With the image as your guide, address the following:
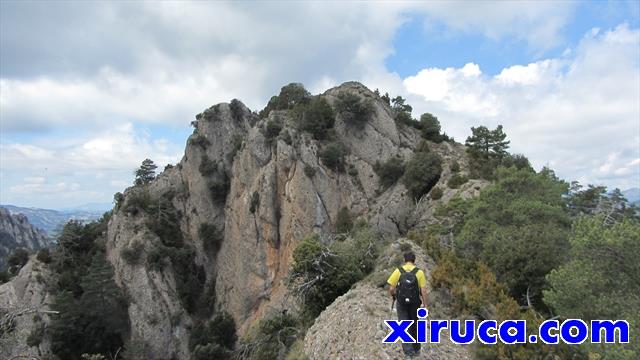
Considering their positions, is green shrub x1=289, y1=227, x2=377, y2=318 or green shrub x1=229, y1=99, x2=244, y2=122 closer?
green shrub x1=289, y1=227, x2=377, y2=318

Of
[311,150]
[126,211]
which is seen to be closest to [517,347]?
[311,150]

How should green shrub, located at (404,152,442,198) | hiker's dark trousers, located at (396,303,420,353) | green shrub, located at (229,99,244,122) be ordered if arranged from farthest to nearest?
green shrub, located at (229,99,244,122) < green shrub, located at (404,152,442,198) < hiker's dark trousers, located at (396,303,420,353)

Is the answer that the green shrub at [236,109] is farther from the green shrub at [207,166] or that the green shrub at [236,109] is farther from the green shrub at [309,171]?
the green shrub at [309,171]

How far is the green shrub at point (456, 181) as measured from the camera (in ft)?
119

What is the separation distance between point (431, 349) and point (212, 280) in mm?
46646

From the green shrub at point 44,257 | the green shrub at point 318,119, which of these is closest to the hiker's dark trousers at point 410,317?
the green shrub at point 318,119

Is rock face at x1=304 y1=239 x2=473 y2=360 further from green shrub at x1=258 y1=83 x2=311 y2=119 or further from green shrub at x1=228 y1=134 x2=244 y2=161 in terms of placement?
green shrub at x1=258 y1=83 x2=311 y2=119

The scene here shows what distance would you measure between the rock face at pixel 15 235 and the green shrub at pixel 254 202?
112889 millimetres

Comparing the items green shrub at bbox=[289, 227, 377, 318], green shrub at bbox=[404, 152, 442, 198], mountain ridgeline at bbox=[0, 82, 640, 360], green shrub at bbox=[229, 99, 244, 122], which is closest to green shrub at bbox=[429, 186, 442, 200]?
mountain ridgeline at bbox=[0, 82, 640, 360]

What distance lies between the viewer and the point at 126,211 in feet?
181

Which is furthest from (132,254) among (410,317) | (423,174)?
(410,317)

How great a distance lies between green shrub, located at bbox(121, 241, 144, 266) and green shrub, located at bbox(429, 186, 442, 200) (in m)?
36.1

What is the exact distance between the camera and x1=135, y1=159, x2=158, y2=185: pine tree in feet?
222

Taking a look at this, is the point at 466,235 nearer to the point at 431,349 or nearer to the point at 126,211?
the point at 431,349
